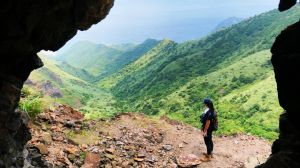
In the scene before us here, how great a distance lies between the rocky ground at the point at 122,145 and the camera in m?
8.39

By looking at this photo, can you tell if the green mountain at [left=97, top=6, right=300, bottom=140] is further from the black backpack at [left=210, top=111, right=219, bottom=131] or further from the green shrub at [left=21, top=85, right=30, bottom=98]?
the green shrub at [left=21, top=85, right=30, bottom=98]

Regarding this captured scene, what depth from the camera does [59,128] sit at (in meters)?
10.1

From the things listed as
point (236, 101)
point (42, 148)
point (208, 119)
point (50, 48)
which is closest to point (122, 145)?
point (42, 148)

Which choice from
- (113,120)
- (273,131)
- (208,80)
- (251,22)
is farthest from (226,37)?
(113,120)

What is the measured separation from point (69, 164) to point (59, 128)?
288cm

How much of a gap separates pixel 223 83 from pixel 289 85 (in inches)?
4027

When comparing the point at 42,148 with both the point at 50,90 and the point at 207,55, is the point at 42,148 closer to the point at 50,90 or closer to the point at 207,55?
the point at 50,90

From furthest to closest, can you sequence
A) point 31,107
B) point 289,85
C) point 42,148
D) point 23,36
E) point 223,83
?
point 223,83 < point 31,107 < point 42,148 < point 23,36 < point 289,85

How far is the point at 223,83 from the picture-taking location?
99000 millimetres

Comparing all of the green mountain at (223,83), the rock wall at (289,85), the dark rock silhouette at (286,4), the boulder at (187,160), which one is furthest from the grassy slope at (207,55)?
the dark rock silhouette at (286,4)

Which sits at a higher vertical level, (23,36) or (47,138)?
(23,36)

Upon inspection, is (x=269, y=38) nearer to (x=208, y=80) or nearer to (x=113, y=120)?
(x=208, y=80)

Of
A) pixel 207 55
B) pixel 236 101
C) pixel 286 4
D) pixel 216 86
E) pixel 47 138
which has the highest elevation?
pixel 207 55

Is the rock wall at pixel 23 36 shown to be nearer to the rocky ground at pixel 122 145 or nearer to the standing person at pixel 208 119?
the rocky ground at pixel 122 145
